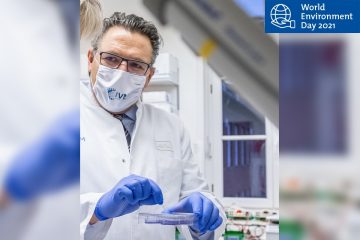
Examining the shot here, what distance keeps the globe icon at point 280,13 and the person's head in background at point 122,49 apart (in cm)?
22

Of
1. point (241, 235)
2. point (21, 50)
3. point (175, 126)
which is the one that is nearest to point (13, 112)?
point (21, 50)

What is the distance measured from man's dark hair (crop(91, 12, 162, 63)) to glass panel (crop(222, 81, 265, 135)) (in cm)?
16

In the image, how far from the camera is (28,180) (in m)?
0.61

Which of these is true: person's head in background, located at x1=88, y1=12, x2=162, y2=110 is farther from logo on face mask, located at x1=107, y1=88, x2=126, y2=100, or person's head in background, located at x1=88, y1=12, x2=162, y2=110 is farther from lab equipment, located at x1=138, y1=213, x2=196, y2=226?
lab equipment, located at x1=138, y1=213, x2=196, y2=226

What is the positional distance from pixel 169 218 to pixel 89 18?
38 centimetres

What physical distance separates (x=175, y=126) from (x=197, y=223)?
7.2 inches

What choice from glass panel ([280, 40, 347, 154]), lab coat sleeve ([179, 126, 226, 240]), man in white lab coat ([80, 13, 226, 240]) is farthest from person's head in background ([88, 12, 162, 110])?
glass panel ([280, 40, 347, 154])

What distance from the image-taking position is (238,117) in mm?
744

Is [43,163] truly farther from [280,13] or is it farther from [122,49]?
[280,13]

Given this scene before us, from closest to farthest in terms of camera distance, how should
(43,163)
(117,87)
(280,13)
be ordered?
(43,163) < (280,13) < (117,87)

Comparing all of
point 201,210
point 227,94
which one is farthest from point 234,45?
point 201,210

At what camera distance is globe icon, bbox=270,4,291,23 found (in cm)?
70

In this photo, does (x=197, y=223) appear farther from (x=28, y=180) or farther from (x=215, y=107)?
(x=28, y=180)

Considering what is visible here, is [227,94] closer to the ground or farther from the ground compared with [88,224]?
farther from the ground
